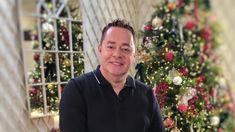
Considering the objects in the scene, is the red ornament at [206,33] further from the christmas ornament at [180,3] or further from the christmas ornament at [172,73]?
the christmas ornament at [172,73]

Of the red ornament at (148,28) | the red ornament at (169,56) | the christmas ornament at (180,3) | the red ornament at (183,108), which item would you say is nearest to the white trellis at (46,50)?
the red ornament at (148,28)

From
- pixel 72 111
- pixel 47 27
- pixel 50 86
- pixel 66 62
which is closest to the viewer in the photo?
pixel 72 111

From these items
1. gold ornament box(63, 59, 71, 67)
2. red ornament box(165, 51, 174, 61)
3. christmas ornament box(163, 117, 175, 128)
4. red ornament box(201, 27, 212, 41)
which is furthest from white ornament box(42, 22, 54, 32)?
red ornament box(201, 27, 212, 41)

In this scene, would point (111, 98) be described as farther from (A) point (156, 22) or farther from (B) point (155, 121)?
(A) point (156, 22)

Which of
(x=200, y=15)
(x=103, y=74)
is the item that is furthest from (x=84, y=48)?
(x=200, y=15)

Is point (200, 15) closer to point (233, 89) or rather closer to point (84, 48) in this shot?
point (233, 89)

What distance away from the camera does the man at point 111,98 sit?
0.98m

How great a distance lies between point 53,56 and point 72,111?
3.08 ft

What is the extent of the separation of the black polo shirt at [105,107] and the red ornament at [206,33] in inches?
23.3

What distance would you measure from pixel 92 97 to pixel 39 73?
796 millimetres

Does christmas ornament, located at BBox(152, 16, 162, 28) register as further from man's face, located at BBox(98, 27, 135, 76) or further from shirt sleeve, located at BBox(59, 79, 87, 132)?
shirt sleeve, located at BBox(59, 79, 87, 132)

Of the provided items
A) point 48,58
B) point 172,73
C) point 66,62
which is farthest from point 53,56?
point 172,73

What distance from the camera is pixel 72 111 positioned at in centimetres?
96

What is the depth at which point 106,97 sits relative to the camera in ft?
3.47
